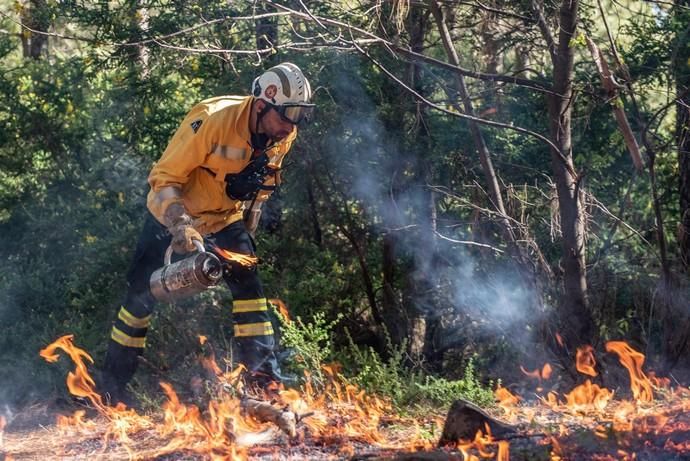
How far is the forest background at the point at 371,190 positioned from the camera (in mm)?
7012

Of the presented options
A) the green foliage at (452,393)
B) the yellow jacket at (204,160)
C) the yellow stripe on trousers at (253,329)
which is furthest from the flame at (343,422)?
the yellow jacket at (204,160)

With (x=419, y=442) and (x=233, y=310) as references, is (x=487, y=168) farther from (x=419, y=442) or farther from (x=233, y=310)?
(x=419, y=442)

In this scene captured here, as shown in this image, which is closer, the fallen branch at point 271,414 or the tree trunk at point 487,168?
the fallen branch at point 271,414

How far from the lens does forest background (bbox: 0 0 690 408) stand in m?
7.01

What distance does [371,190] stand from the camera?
8.35m

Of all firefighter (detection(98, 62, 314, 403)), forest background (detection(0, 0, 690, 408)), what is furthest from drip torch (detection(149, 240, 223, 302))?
forest background (detection(0, 0, 690, 408))

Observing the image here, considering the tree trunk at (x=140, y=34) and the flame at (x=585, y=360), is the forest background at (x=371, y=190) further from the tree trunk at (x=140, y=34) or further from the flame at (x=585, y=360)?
the flame at (x=585, y=360)

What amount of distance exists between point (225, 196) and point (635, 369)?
2886mm

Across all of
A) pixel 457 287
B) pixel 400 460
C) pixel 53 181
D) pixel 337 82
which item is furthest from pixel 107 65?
pixel 400 460

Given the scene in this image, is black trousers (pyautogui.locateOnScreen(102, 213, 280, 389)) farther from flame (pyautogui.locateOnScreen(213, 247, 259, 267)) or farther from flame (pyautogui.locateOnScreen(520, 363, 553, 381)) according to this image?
flame (pyautogui.locateOnScreen(520, 363, 553, 381))

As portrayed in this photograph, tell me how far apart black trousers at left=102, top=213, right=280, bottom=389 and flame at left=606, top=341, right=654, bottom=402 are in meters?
2.15

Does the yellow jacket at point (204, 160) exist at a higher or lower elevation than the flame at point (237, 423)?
higher

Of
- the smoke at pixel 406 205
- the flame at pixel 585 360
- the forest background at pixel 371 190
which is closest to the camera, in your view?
the flame at pixel 585 360

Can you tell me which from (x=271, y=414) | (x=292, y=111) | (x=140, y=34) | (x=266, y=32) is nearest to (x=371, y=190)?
(x=266, y=32)
